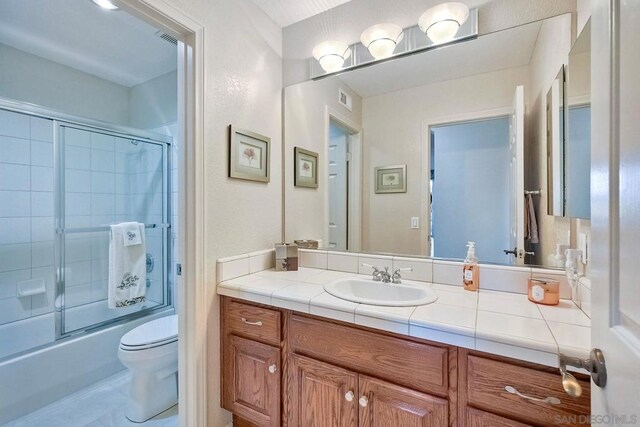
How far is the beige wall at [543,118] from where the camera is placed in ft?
3.88

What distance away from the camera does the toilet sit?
5.25 feet

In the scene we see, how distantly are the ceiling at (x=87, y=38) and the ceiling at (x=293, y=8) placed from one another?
33.4 inches

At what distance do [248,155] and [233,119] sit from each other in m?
0.20

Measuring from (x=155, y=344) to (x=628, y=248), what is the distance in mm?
1977

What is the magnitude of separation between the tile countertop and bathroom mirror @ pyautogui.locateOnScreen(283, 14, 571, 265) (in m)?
0.30

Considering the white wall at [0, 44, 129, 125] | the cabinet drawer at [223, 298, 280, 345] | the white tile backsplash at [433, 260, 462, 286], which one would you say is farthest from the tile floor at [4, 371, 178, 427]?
the white wall at [0, 44, 129, 125]

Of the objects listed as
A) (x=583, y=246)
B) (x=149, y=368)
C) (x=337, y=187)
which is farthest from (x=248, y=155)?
(x=583, y=246)

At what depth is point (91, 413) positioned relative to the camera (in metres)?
1.68

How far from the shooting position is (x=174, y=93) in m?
2.51

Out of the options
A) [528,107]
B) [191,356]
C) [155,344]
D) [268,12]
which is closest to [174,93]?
[268,12]

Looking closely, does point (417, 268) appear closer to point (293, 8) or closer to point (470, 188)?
point (470, 188)

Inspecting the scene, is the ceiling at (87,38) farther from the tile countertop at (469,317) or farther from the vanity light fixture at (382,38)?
the tile countertop at (469,317)

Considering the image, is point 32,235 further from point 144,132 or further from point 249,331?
point 249,331

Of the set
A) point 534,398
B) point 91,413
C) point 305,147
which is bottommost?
point 91,413
